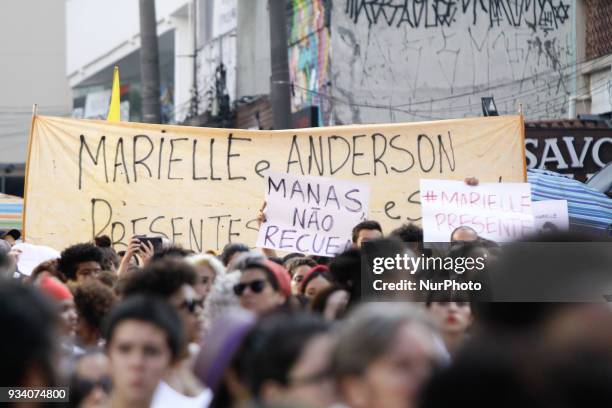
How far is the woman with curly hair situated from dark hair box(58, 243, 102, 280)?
217 centimetres

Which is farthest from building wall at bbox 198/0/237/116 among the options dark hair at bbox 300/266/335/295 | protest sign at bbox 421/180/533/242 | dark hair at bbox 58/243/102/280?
dark hair at bbox 300/266/335/295

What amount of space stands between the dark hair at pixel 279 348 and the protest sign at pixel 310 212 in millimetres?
6207

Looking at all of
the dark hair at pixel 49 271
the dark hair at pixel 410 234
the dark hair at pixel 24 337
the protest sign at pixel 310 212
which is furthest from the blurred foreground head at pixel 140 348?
the protest sign at pixel 310 212

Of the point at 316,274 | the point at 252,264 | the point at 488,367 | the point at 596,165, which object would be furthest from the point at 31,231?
the point at 488,367

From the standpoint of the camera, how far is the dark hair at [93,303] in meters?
5.94

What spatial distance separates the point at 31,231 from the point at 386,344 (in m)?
8.14

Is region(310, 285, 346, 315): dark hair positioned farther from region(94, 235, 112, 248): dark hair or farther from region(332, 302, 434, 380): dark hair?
region(94, 235, 112, 248): dark hair

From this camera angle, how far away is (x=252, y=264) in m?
5.73

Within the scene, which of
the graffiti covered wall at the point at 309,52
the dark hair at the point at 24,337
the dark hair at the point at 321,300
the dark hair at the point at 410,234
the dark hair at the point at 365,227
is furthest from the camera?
the graffiti covered wall at the point at 309,52

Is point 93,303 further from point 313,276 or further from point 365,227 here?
point 365,227

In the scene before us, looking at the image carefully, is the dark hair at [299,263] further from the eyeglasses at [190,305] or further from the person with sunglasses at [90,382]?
the person with sunglasses at [90,382]

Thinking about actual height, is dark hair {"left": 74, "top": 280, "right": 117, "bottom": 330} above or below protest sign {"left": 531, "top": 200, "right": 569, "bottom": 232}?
below

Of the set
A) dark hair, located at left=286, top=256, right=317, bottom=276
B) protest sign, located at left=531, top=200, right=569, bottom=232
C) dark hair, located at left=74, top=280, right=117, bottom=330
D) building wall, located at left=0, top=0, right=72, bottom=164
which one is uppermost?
building wall, located at left=0, top=0, right=72, bottom=164

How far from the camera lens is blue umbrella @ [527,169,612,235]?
11.6 meters
